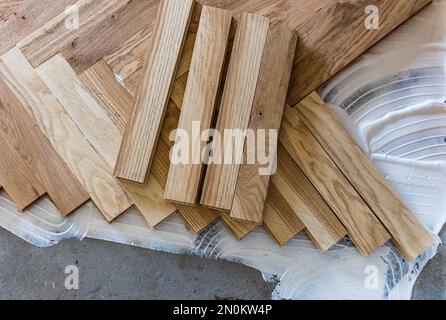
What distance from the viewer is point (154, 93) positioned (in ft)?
4.95

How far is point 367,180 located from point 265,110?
0.37 meters

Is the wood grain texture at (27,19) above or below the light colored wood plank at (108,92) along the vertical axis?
above

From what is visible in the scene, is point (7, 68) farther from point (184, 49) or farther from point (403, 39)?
point (403, 39)

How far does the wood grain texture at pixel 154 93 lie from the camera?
1.48m

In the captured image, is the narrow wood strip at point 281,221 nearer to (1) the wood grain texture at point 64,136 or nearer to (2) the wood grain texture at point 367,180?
(2) the wood grain texture at point 367,180

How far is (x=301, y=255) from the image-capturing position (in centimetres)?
153

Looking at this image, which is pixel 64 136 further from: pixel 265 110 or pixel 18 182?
pixel 265 110

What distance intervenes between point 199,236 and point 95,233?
0.31 meters

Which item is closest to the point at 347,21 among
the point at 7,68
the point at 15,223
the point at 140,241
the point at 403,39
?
the point at 403,39

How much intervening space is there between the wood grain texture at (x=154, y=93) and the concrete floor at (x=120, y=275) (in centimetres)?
25

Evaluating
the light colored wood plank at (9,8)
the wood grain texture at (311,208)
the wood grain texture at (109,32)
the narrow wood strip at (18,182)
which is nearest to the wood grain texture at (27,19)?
the light colored wood plank at (9,8)

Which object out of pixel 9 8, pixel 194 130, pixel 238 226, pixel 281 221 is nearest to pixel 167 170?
pixel 194 130

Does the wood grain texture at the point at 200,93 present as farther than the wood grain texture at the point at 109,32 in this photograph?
No

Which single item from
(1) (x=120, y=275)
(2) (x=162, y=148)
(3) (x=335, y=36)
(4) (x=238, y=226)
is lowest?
(1) (x=120, y=275)
